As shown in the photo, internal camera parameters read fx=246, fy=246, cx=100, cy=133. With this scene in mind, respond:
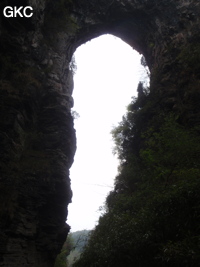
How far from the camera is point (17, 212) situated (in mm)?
10977

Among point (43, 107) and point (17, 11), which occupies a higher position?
point (17, 11)

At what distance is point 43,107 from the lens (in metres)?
14.8

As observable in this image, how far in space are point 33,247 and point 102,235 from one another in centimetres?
384

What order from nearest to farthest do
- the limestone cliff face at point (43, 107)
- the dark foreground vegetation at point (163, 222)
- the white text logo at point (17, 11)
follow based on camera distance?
1. the dark foreground vegetation at point (163, 222)
2. the limestone cliff face at point (43, 107)
3. the white text logo at point (17, 11)

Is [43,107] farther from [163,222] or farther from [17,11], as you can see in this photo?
[163,222]

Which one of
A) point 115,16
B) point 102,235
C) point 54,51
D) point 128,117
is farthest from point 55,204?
point 115,16

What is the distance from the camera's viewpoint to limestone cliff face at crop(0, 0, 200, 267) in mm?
10961

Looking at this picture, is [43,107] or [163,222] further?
[43,107]

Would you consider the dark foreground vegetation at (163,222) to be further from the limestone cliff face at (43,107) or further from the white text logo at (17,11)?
the white text logo at (17,11)

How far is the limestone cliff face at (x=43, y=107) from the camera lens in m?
11.0

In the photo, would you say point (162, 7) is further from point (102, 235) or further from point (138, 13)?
point (102, 235)

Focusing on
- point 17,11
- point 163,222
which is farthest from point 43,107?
point 163,222

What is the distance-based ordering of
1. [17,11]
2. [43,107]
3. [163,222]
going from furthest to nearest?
1. [43,107]
2. [17,11]
3. [163,222]

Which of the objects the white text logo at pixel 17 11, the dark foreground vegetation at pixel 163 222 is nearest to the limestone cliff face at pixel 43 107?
the white text logo at pixel 17 11
